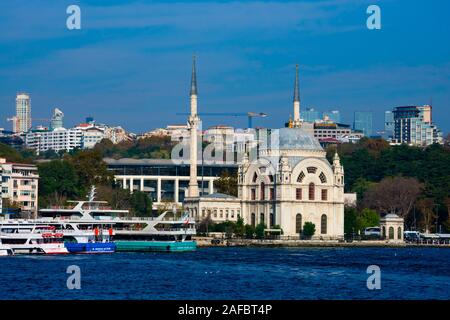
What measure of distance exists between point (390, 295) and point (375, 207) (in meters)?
76.9

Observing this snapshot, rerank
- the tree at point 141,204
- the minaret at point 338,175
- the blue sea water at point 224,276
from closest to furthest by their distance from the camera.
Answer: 1. the blue sea water at point 224,276
2. the minaret at point 338,175
3. the tree at point 141,204

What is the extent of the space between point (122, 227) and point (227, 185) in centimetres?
3137

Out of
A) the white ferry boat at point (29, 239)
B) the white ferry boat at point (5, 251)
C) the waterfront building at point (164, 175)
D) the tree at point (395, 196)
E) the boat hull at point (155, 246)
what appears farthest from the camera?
the waterfront building at point (164, 175)

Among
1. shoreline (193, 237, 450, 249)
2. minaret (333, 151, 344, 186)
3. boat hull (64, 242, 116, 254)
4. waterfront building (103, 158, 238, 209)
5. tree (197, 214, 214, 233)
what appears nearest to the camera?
boat hull (64, 242, 116, 254)

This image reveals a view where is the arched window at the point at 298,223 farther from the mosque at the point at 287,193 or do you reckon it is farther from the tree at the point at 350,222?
Answer: the tree at the point at 350,222

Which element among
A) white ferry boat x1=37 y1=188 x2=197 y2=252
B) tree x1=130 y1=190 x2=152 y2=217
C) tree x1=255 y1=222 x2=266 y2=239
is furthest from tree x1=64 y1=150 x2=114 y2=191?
white ferry boat x1=37 y1=188 x2=197 y2=252

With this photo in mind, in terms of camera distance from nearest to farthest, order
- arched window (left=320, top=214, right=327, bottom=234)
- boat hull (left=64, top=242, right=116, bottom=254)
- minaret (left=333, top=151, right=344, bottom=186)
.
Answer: boat hull (left=64, top=242, right=116, bottom=254)
arched window (left=320, top=214, right=327, bottom=234)
minaret (left=333, top=151, right=344, bottom=186)

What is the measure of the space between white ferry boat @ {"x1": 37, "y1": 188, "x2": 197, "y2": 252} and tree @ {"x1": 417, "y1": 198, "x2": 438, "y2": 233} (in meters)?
35.2

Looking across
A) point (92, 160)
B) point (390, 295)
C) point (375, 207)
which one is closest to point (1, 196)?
point (92, 160)

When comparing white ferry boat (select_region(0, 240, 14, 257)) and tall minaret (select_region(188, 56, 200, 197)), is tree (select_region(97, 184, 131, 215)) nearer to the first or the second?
tall minaret (select_region(188, 56, 200, 197))

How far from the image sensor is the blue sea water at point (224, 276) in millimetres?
51625

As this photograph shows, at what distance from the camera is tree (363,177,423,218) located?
410ft

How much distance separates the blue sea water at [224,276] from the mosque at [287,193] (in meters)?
23.4

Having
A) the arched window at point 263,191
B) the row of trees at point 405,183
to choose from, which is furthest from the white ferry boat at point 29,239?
the row of trees at point 405,183
